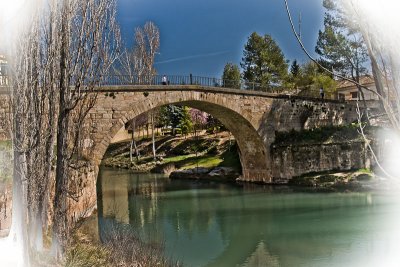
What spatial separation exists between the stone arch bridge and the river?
2.79m

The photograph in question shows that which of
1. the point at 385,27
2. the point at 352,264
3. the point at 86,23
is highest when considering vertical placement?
the point at 86,23

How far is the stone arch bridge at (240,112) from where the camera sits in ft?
61.1

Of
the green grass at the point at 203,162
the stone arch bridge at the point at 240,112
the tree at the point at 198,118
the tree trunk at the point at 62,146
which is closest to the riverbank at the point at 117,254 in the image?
the tree trunk at the point at 62,146

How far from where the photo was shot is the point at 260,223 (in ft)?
54.1

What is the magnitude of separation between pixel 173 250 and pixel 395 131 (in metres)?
10.6

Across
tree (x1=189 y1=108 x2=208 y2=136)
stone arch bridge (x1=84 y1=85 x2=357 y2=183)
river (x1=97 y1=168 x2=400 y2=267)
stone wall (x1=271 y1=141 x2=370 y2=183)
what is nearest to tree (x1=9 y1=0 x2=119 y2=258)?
river (x1=97 y1=168 x2=400 y2=267)

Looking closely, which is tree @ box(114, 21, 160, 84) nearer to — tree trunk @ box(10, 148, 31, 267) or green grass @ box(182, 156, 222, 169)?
green grass @ box(182, 156, 222, 169)

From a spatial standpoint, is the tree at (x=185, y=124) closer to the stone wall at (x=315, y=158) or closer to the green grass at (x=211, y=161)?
the green grass at (x=211, y=161)

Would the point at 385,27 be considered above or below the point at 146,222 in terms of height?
above

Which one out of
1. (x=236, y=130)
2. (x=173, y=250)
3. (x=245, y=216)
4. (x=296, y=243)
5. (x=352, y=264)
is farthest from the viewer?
(x=236, y=130)

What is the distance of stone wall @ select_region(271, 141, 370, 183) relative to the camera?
2409cm

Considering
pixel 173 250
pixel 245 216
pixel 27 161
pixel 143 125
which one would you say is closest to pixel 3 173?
pixel 27 161

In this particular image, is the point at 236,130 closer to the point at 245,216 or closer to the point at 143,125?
the point at 245,216

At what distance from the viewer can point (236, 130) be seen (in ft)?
90.2
